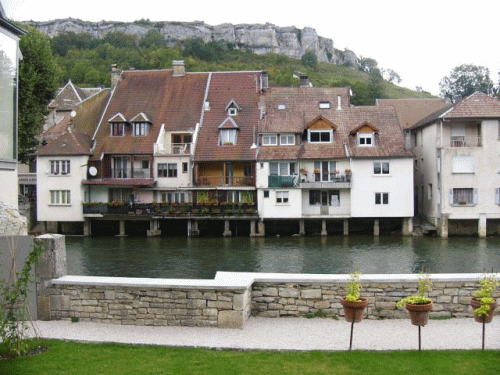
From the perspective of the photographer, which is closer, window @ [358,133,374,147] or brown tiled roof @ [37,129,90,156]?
window @ [358,133,374,147]

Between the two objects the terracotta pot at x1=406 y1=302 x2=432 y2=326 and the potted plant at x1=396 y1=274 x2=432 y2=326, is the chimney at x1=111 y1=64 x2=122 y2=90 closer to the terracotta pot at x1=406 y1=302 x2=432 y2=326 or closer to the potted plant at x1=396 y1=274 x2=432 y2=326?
the potted plant at x1=396 y1=274 x2=432 y2=326

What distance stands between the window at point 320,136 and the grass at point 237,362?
39.1 m

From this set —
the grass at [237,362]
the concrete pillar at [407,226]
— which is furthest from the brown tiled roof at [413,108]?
the grass at [237,362]

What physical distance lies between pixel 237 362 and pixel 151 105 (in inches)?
1847

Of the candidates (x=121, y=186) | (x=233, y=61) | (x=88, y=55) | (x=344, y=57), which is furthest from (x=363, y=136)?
(x=344, y=57)

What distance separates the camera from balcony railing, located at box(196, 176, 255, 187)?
49.7m

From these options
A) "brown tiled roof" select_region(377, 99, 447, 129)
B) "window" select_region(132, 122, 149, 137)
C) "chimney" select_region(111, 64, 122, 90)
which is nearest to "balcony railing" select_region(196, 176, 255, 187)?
"window" select_region(132, 122, 149, 137)

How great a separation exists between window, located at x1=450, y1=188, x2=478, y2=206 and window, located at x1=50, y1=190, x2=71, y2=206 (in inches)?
1275

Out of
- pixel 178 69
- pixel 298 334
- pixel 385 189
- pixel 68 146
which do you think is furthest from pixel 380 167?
pixel 298 334

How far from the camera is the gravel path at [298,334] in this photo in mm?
11352

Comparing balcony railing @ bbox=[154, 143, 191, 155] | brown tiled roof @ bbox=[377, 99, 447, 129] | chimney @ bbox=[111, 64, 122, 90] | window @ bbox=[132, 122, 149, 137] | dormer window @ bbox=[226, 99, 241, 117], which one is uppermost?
chimney @ bbox=[111, 64, 122, 90]

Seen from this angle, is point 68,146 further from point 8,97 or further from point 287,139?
point 8,97

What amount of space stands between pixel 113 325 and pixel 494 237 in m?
39.6

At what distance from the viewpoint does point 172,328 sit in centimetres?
1278
